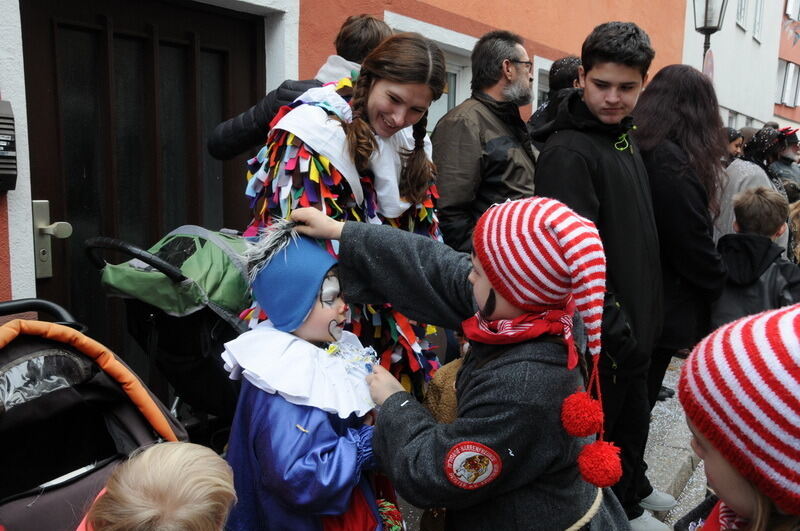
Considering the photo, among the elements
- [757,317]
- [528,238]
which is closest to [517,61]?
[528,238]

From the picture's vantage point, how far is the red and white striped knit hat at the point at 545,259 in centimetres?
158

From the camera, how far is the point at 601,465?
5.17 ft

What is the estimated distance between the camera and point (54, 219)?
319 centimetres

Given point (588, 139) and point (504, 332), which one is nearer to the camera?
point (504, 332)

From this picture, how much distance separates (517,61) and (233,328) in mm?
2082

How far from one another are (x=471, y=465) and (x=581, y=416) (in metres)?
0.27

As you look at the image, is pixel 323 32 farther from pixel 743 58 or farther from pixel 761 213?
pixel 743 58

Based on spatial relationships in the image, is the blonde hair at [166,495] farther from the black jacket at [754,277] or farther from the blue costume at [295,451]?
the black jacket at [754,277]

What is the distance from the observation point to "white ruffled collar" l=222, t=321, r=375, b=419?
188cm

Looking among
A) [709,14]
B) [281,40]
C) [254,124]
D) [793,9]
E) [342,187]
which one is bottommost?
[342,187]

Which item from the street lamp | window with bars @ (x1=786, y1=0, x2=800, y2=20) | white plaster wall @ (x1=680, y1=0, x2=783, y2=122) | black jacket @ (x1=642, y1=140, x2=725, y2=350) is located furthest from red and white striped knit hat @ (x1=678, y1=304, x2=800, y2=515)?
window with bars @ (x1=786, y1=0, x2=800, y2=20)

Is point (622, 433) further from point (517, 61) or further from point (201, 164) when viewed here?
point (201, 164)

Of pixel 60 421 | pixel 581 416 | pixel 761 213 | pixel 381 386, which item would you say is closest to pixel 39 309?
pixel 60 421

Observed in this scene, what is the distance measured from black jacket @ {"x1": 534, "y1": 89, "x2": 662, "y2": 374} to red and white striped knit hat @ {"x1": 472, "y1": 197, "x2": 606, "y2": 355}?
2.95 feet
